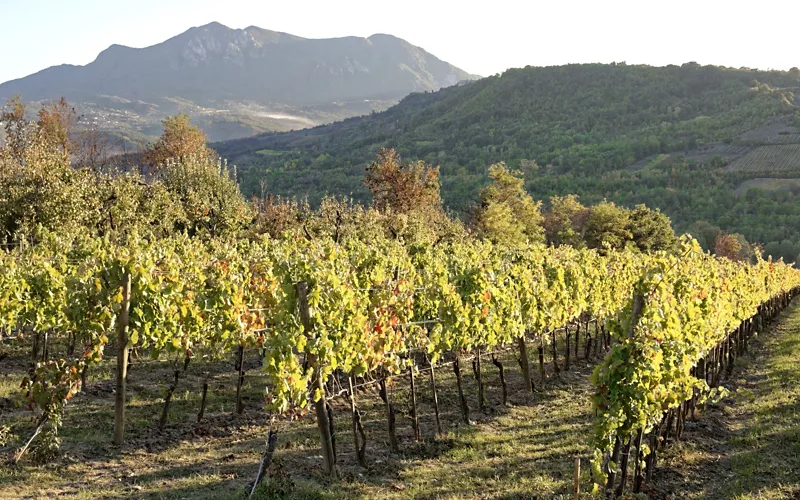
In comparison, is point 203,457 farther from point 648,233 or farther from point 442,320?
point 648,233

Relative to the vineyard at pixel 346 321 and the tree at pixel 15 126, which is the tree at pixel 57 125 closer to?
the tree at pixel 15 126

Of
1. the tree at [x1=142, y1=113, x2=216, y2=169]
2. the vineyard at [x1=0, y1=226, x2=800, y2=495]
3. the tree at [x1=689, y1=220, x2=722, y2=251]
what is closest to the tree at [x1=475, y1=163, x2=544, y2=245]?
the tree at [x1=142, y1=113, x2=216, y2=169]

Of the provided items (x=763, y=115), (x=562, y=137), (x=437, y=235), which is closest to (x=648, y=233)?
(x=437, y=235)

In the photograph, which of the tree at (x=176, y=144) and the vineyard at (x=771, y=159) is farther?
the vineyard at (x=771, y=159)

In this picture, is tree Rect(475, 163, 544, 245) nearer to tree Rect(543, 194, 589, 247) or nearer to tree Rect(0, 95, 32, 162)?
tree Rect(543, 194, 589, 247)

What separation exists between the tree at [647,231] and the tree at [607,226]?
76 centimetres

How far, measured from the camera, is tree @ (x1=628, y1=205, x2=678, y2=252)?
177ft

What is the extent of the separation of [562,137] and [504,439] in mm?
109016

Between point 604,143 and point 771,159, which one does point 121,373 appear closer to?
point 771,159

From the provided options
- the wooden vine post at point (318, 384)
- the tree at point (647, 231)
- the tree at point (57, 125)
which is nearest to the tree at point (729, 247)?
the tree at point (647, 231)

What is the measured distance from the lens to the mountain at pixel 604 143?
8106 cm

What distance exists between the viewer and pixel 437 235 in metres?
35.1

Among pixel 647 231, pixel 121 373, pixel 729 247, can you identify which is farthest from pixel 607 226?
pixel 121 373

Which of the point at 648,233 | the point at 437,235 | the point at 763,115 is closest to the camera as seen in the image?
the point at 437,235
